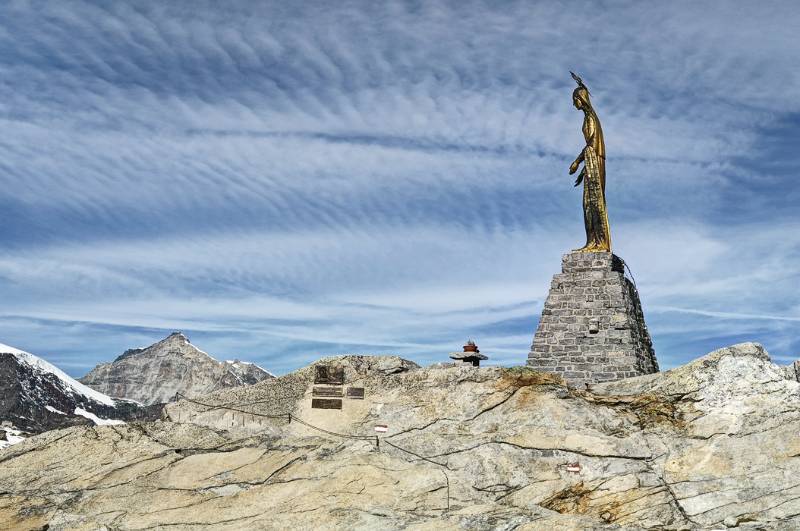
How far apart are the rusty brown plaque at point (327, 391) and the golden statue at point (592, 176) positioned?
1068 centimetres

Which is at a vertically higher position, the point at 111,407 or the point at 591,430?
the point at 111,407

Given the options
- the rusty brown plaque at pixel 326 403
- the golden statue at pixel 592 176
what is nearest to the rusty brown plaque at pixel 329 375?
the rusty brown plaque at pixel 326 403

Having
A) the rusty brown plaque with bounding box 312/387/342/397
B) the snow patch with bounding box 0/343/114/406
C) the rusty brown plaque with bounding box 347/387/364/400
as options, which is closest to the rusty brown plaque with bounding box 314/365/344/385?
the rusty brown plaque with bounding box 312/387/342/397

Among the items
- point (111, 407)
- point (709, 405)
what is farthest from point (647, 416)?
point (111, 407)

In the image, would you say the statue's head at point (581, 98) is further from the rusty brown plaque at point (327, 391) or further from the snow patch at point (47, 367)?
the snow patch at point (47, 367)

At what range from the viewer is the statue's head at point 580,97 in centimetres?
2700

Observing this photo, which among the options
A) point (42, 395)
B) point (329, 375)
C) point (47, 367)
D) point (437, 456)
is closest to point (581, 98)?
point (329, 375)

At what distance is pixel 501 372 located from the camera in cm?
1781

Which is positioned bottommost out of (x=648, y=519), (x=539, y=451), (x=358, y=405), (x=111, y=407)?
(x=648, y=519)

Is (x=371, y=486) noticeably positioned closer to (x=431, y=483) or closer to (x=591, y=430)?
(x=431, y=483)

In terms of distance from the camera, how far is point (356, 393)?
18.5 meters

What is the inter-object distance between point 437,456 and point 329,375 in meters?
3.71

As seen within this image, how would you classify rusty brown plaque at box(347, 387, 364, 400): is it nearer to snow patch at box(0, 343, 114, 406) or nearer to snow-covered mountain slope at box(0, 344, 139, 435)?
snow-covered mountain slope at box(0, 344, 139, 435)

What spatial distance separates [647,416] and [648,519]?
Result: 8.98 ft
